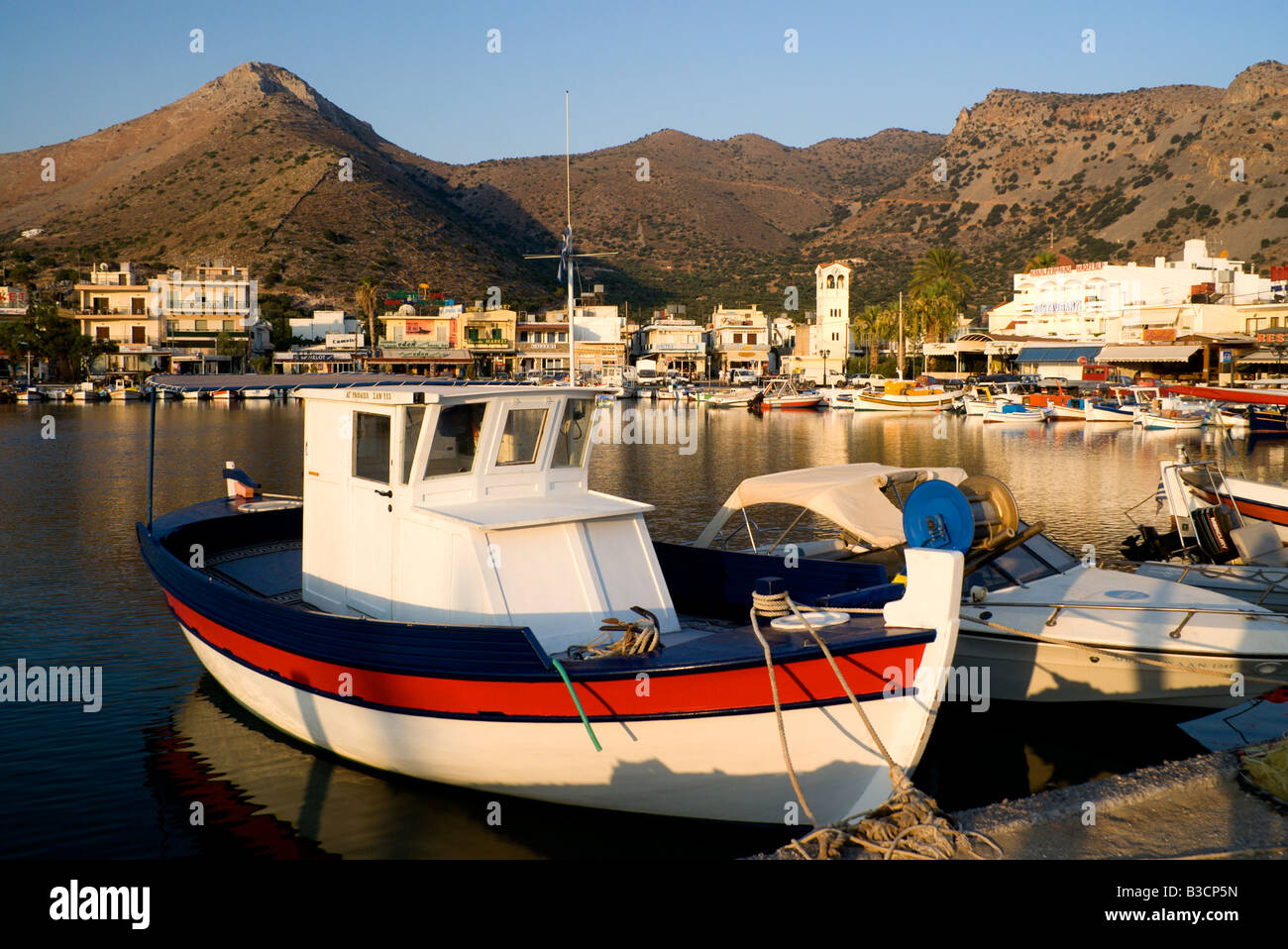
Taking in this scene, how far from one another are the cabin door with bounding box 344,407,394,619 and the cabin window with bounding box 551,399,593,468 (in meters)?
1.91

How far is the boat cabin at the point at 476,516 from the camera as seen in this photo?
1010cm

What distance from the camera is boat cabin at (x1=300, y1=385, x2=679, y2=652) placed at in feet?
33.1

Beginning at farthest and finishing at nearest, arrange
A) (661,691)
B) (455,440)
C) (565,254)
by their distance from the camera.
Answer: (565,254) < (455,440) < (661,691)

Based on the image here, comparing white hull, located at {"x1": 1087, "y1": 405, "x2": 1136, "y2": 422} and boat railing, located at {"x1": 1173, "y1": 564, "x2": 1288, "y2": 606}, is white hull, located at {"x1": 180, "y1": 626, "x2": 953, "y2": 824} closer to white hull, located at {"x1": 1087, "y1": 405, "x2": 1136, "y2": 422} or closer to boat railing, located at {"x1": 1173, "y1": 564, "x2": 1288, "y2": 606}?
boat railing, located at {"x1": 1173, "y1": 564, "x2": 1288, "y2": 606}

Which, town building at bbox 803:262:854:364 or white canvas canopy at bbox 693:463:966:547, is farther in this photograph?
town building at bbox 803:262:854:364

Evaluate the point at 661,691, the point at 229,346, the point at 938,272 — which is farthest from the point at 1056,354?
the point at 661,691

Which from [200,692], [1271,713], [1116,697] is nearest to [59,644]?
[200,692]

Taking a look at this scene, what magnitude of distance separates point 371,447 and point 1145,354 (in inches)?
3356

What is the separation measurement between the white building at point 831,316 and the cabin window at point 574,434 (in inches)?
3916

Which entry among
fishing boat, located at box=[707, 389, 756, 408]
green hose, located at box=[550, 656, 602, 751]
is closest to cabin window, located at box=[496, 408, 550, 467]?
green hose, located at box=[550, 656, 602, 751]

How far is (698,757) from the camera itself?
892 cm

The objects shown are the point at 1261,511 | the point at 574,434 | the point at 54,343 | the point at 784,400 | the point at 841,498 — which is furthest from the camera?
the point at 54,343

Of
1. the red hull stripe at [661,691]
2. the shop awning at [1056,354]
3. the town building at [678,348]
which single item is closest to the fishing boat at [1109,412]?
the shop awning at [1056,354]

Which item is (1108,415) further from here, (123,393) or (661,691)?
(123,393)
